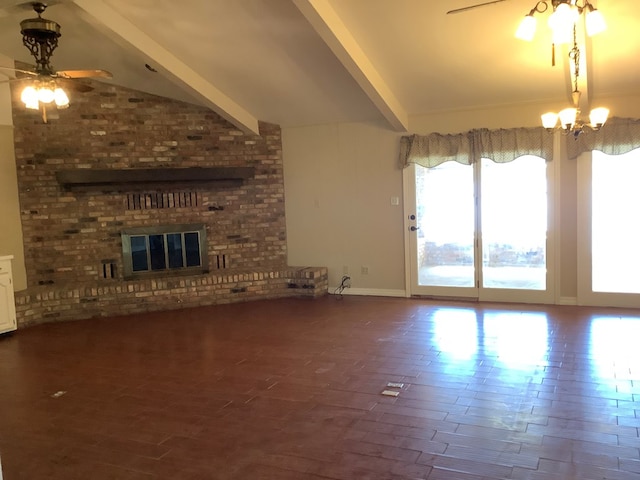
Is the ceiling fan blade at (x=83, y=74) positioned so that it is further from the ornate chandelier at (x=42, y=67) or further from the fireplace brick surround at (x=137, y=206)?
the fireplace brick surround at (x=137, y=206)

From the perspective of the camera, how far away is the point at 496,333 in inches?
192

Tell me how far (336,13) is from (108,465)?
3.76 m

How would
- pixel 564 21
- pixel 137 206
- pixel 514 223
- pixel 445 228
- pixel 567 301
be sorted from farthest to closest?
pixel 137 206 → pixel 445 228 → pixel 514 223 → pixel 567 301 → pixel 564 21

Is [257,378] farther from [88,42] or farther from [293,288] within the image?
[88,42]

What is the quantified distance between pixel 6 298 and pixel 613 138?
21.4ft

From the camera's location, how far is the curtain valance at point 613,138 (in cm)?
536

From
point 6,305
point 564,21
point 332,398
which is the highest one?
point 564,21

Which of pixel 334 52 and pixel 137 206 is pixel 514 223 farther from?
pixel 137 206

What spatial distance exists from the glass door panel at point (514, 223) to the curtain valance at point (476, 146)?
0.14 metres

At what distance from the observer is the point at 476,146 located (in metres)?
6.05

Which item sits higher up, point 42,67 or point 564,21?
point 42,67

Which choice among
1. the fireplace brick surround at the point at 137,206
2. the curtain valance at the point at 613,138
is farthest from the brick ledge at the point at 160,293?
the curtain valance at the point at 613,138

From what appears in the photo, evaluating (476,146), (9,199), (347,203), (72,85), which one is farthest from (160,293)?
(476,146)

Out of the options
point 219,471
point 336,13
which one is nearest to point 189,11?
point 336,13
